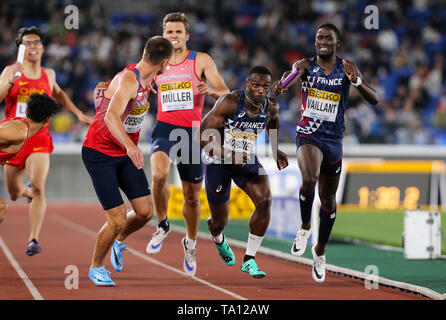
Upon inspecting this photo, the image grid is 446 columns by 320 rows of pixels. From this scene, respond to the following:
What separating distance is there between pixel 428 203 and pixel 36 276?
13331 mm

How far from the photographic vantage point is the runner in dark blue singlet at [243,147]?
Result: 27.3 feet

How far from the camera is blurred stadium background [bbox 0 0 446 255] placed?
20250 mm

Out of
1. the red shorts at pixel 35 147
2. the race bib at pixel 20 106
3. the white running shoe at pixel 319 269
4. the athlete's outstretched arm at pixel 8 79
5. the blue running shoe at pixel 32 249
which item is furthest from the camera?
the red shorts at pixel 35 147

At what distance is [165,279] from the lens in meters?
8.80

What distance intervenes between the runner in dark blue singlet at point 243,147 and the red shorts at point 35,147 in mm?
2967

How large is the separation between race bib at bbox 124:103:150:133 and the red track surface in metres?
1.62

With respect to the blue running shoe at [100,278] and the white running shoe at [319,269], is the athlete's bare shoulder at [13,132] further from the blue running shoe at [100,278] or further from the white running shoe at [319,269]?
the white running shoe at [319,269]

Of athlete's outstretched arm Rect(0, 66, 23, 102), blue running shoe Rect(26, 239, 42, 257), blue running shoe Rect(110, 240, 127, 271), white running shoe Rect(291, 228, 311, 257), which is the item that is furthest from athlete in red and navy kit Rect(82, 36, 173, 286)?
blue running shoe Rect(26, 239, 42, 257)

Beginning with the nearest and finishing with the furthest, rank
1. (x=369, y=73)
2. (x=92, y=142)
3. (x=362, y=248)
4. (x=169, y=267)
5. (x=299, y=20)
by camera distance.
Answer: (x=92, y=142), (x=169, y=267), (x=362, y=248), (x=369, y=73), (x=299, y=20)

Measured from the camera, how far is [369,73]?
25781mm

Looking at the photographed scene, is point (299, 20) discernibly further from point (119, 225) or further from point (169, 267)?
point (119, 225)

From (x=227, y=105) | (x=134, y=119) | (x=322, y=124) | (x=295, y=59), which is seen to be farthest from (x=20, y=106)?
(x=295, y=59)

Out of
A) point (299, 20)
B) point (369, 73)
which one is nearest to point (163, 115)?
point (369, 73)

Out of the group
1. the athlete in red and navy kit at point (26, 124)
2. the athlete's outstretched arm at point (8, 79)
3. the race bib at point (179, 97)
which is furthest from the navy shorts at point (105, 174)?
the athlete's outstretched arm at point (8, 79)
